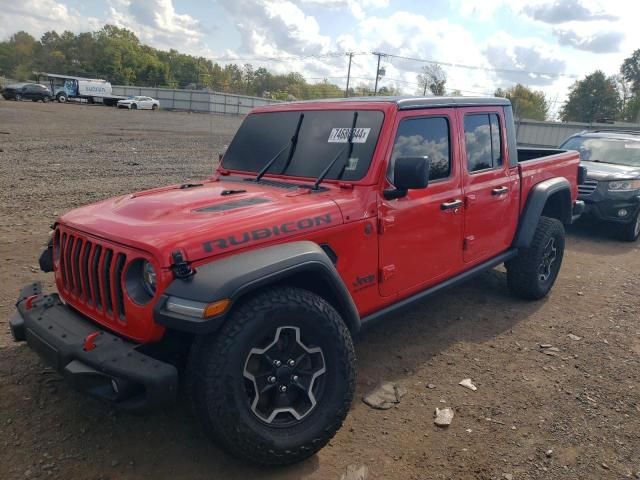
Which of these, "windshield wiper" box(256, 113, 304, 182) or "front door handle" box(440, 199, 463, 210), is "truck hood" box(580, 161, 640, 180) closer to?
"front door handle" box(440, 199, 463, 210)

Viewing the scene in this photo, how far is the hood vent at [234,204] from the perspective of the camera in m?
2.87

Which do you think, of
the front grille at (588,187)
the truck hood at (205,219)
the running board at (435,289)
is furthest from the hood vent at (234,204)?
the front grille at (588,187)

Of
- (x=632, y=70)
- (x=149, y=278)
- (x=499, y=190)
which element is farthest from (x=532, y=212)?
(x=632, y=70)

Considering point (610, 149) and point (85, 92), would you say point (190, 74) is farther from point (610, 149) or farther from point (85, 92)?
point (610, 149)

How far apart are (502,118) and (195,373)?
363 cm

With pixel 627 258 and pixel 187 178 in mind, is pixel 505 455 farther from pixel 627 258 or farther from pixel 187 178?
pixel 187 178

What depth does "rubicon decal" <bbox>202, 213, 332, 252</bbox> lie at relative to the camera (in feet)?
8.16

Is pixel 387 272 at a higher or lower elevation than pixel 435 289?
higher

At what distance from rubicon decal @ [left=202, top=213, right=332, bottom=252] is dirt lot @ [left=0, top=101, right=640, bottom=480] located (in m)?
1.18

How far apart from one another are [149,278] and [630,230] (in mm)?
7870

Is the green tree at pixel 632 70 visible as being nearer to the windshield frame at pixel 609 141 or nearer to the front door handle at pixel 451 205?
the windshield frame at pixel 609 141

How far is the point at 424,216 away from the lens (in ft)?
11.5

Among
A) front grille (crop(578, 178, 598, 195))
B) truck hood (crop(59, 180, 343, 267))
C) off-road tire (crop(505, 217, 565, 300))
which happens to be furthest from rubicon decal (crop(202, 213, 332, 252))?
front grille (crop(578, 178, 598, 195))

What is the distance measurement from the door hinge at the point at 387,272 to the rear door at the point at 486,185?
0.97 m
